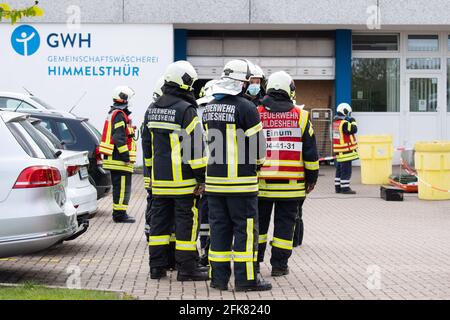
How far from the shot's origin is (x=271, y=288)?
27.7 feet

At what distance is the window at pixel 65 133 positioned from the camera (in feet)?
46.7

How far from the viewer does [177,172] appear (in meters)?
8.81

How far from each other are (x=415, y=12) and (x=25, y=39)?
10.5 m

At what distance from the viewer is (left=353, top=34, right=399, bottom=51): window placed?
87.9ft

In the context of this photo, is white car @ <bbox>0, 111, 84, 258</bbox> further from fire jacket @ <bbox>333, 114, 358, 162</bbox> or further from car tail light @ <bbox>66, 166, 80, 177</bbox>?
fire jacket @ <bbox>333, 114, 358, 162</bbox>

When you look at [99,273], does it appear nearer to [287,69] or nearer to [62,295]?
[62,295]

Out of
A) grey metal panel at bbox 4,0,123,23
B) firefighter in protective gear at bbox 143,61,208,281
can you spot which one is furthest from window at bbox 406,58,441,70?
firefighter in protective gear at bbox 143,61,208,281

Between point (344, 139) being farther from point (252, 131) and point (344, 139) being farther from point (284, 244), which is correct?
point (252, 131)

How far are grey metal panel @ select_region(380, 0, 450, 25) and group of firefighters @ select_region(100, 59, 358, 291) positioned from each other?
15727 mm

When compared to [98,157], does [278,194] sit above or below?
below

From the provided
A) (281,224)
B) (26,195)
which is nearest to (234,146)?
(281,224)

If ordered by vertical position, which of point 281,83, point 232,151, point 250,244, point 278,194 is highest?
point 281,83

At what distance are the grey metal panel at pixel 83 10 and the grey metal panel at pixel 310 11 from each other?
3750 millimetres

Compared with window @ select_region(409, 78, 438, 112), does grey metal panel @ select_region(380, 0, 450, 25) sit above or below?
above
